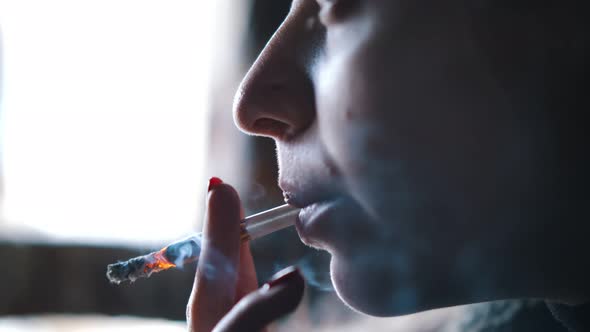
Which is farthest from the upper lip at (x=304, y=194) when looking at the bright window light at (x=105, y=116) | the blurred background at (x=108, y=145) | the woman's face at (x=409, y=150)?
the bright window light at (x=105, y=116)

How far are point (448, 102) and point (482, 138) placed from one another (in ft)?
0.13

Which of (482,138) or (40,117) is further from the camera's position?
(40,117)

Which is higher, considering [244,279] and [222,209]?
[222,209]

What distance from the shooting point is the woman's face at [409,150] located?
40 centimetres

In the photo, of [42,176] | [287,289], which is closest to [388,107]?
[287,289]

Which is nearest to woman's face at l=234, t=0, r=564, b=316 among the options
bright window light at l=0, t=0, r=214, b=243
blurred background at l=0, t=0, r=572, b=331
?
blurred background at l=0, t=0, r=572, b=331

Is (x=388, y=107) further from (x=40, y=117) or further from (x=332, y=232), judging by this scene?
(x=40, y=117)

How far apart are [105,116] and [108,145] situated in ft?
0.22

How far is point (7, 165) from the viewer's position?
4.40ft

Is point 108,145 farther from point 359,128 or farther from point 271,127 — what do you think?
point 359,128

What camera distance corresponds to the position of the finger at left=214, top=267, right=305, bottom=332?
1.43ft

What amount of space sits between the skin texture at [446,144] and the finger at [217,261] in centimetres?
13

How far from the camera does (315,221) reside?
0.49 metres

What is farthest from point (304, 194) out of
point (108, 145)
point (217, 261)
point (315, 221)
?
point (108, 145)
